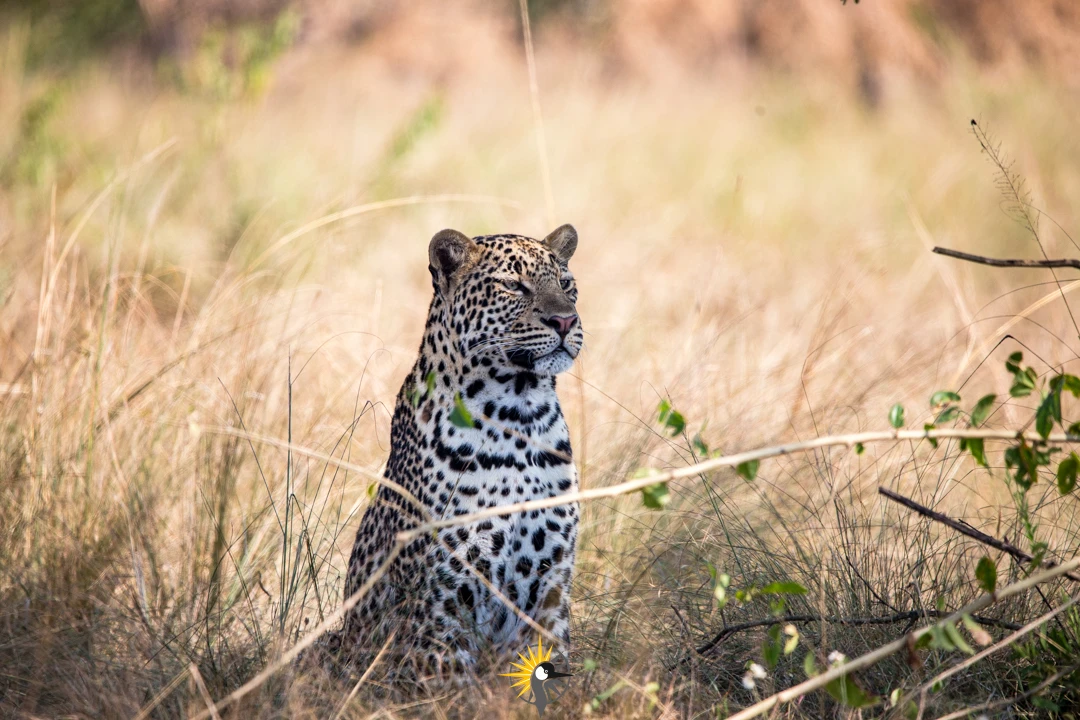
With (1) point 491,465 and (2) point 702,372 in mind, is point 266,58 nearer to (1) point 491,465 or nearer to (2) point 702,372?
(2) point 702,372

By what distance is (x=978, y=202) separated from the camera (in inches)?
457

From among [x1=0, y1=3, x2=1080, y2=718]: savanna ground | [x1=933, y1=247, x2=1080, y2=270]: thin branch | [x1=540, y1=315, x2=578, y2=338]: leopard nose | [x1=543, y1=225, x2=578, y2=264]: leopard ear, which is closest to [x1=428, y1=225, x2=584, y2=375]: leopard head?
[x1=540, y1=315, x2=578, y2=338]: leopard nose

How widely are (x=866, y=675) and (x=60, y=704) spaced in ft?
8.62

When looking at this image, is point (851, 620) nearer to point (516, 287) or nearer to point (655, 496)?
point (655, 496)

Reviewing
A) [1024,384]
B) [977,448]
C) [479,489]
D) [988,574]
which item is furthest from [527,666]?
[1024,384]

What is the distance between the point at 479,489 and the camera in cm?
385

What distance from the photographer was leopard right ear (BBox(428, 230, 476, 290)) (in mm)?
4162

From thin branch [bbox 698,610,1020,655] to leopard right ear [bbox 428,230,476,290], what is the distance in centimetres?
157

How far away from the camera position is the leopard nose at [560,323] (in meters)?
3.98

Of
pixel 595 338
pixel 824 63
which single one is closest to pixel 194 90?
pixel 595 338

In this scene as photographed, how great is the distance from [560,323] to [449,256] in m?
0.52

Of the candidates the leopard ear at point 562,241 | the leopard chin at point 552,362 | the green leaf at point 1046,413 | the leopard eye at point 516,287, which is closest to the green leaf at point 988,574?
the green leaf at point 1046,413

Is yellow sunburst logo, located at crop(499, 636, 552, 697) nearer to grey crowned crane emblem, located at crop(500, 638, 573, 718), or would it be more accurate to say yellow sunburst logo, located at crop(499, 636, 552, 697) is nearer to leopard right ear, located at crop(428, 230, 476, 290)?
grey crowned crane emblem, located at crop(500, 638, 573, 718)

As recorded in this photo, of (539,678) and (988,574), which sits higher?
(988,574)
